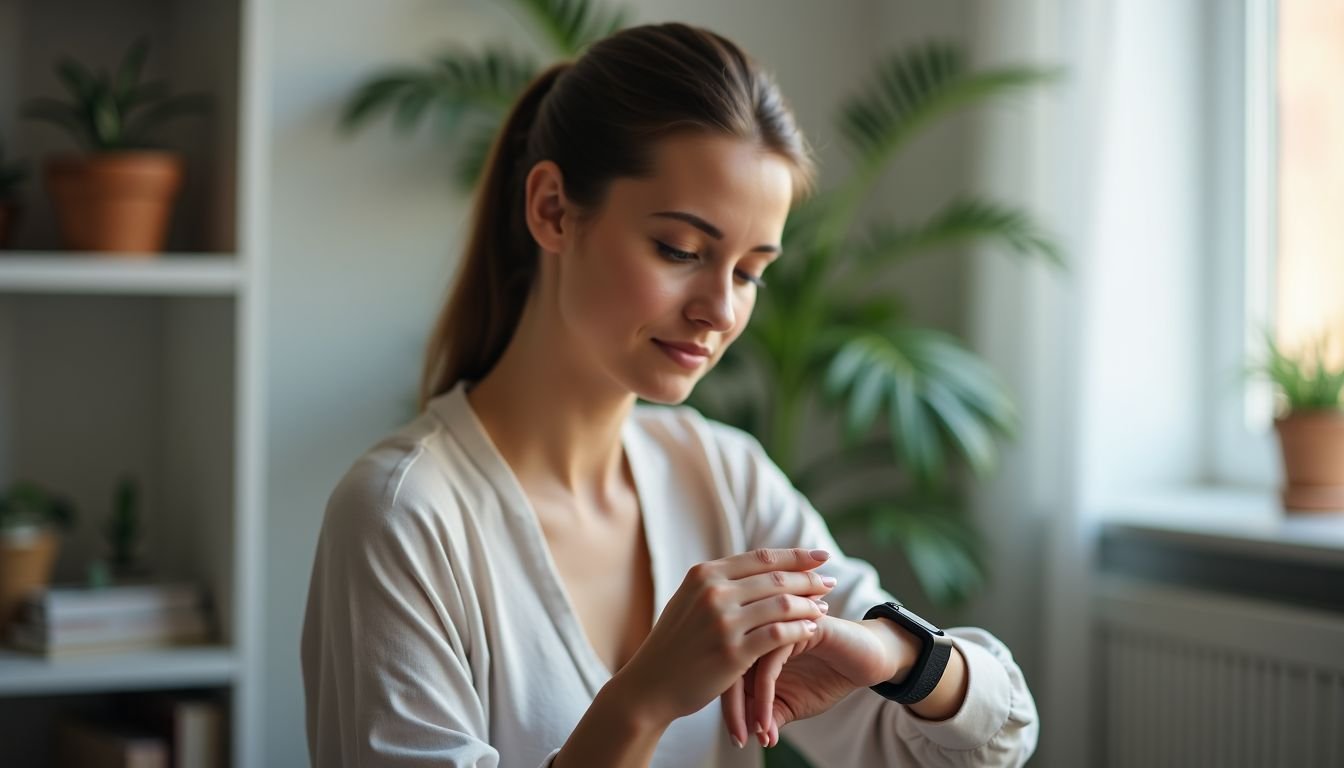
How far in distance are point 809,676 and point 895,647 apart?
0.29 feet

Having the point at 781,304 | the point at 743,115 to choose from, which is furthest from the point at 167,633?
the point at 743,115

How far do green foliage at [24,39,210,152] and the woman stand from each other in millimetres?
842

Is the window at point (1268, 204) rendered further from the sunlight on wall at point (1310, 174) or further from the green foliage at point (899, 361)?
the green foliage at point (899, 361)

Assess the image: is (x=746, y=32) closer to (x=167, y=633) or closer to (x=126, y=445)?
(x=126, y=445)

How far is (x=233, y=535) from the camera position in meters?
1.89

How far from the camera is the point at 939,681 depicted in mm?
1215

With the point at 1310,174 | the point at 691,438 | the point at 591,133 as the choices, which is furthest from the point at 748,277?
the point at 1310,174

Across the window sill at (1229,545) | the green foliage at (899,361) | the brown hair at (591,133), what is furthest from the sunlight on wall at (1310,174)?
the brown hair at (591,133)

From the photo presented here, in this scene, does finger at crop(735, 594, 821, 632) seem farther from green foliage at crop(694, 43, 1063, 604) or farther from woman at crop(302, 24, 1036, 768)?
green foliage at crop(694, 43, 1063, 604)

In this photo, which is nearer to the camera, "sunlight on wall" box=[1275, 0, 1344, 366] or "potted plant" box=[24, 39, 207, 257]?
"potted plant" box=[24, 39, 207, 257]

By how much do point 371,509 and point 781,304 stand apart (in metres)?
1.18

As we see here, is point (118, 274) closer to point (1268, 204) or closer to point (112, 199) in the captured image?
point (112, 199)

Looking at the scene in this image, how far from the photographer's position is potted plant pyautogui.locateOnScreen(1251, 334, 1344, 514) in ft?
6.51

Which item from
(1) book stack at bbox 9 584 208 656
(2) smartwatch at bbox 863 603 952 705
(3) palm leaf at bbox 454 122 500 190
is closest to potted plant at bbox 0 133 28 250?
(1) book stack at bbox 9 584 208 656
